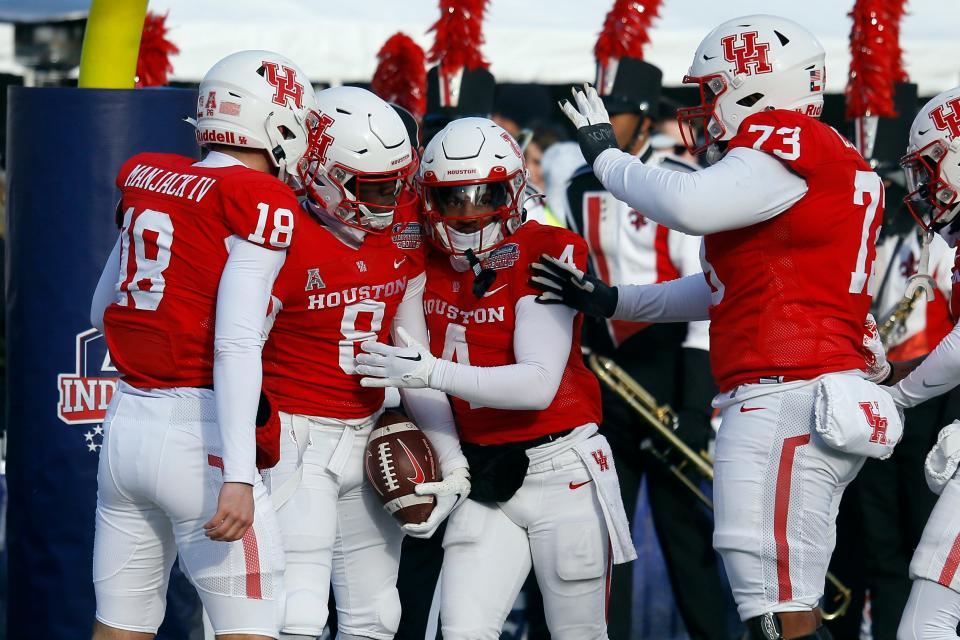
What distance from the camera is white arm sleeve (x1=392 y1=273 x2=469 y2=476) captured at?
4059 millimetres

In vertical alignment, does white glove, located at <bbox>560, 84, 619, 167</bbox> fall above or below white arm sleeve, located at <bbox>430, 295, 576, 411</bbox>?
above

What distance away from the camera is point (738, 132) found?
12.2ft

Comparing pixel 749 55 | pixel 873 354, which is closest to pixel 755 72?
pixel 749 55

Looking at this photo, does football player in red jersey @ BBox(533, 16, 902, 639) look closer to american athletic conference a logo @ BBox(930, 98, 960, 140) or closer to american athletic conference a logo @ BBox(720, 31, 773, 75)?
american athletic conference a logo @ BBox(720, 31, 773, 75)

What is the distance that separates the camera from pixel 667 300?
4.36m

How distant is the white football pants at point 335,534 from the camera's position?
12.5 ft

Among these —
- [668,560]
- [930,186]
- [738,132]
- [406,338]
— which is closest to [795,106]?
[738,132]

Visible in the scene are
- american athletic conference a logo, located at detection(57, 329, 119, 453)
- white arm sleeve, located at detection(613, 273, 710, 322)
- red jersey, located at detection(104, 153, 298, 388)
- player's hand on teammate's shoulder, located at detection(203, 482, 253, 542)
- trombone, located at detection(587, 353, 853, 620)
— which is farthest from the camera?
trombone, located at detection(587, 353, 853, 620)

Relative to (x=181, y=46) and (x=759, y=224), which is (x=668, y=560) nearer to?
(x=759, y=224)

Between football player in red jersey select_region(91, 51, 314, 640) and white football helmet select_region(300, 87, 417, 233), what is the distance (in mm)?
198

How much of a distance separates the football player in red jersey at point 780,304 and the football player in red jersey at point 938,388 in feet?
0.89

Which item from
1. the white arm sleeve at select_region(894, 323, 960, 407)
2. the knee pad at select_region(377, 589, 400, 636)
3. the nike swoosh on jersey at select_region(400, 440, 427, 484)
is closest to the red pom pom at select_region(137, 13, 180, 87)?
the nike swoosh on jersey at select_region(400, 440, 427, 484)

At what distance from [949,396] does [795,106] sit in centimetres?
162

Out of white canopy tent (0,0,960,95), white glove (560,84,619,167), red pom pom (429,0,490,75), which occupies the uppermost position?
white canopy tent (0,0,960,95)
